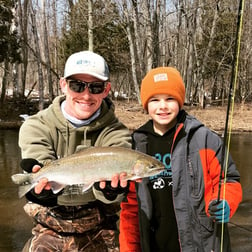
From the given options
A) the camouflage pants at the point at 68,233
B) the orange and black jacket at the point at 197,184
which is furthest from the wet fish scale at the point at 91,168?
the camouflage pants at the point at 68,233

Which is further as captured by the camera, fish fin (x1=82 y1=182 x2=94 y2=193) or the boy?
the boy

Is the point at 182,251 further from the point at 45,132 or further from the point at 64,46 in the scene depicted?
the point at 64,46

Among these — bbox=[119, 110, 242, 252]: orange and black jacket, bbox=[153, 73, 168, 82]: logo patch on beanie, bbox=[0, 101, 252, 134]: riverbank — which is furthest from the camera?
bbox=[0, 101, 252, 134]: riverbank

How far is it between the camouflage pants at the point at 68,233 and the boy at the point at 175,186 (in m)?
0.21

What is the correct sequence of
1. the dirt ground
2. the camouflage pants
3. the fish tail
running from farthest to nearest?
the dirt ground → the camouflage pants → the fish tail

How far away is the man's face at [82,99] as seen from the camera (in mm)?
2492

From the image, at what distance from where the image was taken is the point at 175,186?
Result: 246 centimetres

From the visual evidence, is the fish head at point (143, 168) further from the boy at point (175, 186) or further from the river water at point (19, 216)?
the river water at point (19, 216)

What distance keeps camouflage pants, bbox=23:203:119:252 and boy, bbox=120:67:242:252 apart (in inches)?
8.5

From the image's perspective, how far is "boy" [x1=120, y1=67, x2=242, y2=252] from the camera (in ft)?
7.91

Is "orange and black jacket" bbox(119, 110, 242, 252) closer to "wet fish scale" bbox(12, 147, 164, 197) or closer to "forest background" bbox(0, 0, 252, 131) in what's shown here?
"wet fish scale" bbox(12, 147, 164, 197)

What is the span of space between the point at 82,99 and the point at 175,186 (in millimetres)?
897

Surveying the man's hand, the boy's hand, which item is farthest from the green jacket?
the boy's hand

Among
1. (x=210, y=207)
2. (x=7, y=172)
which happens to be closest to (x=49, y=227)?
(x=210, y=207)
